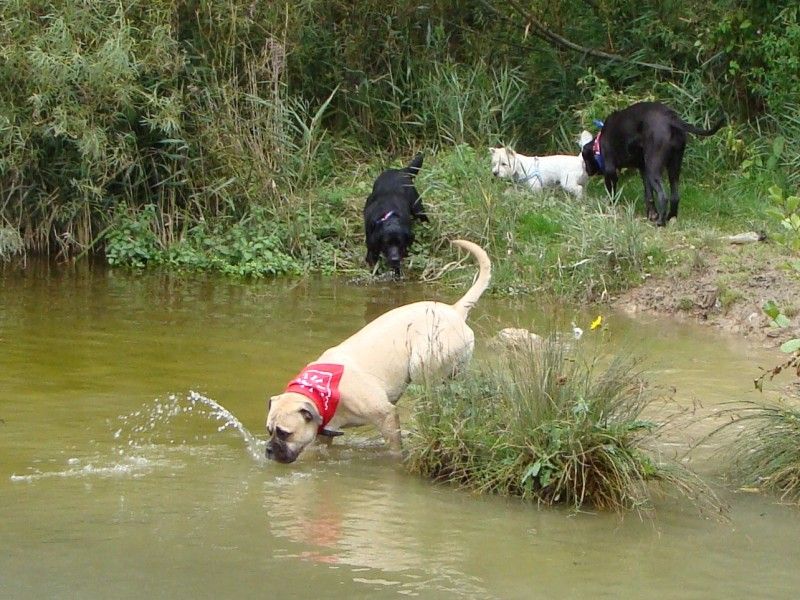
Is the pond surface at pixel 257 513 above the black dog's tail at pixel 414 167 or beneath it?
beneath

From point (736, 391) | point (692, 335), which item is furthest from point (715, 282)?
point (736, 391)

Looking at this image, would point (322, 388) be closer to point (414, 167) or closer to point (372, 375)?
point (372, 375)

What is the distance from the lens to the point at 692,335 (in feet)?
31.2

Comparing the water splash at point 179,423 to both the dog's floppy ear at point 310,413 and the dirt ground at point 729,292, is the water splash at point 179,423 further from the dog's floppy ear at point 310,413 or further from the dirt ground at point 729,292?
the dirt ground at point 729,292

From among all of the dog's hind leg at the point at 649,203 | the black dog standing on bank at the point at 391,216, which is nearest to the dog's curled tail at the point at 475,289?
the black dog standing on bank at the point at 391,216

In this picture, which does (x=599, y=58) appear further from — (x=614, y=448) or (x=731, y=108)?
(x=614, y=448)

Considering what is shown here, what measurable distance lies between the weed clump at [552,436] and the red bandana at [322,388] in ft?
1.61

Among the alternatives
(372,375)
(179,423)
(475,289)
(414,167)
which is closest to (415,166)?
(414,167)

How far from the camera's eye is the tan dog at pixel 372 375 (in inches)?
244

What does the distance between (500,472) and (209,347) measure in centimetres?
363

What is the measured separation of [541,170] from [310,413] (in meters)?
7.07

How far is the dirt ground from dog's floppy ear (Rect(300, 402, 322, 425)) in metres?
→ 4.17

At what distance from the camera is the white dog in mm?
12641

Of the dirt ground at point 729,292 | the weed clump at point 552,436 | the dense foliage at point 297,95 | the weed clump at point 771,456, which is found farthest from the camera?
the dense foliage at point 297,95
